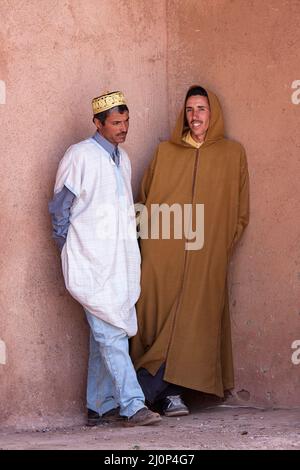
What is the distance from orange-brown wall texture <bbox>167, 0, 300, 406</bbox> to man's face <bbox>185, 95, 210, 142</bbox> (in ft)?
0.83

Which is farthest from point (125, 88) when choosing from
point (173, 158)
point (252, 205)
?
point (252, 205)

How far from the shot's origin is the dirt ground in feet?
19.6

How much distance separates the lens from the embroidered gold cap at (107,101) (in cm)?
660

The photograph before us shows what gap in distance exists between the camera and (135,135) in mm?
7277

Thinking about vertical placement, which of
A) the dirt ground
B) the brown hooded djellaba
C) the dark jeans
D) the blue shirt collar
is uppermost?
the blue shirt collar

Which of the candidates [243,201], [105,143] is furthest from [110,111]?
[243,201]

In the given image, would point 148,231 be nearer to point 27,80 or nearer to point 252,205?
point 252,205

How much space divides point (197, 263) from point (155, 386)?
749mm

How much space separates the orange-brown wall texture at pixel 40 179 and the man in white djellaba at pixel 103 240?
25cm

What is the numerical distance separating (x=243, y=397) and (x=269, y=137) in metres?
1.54
